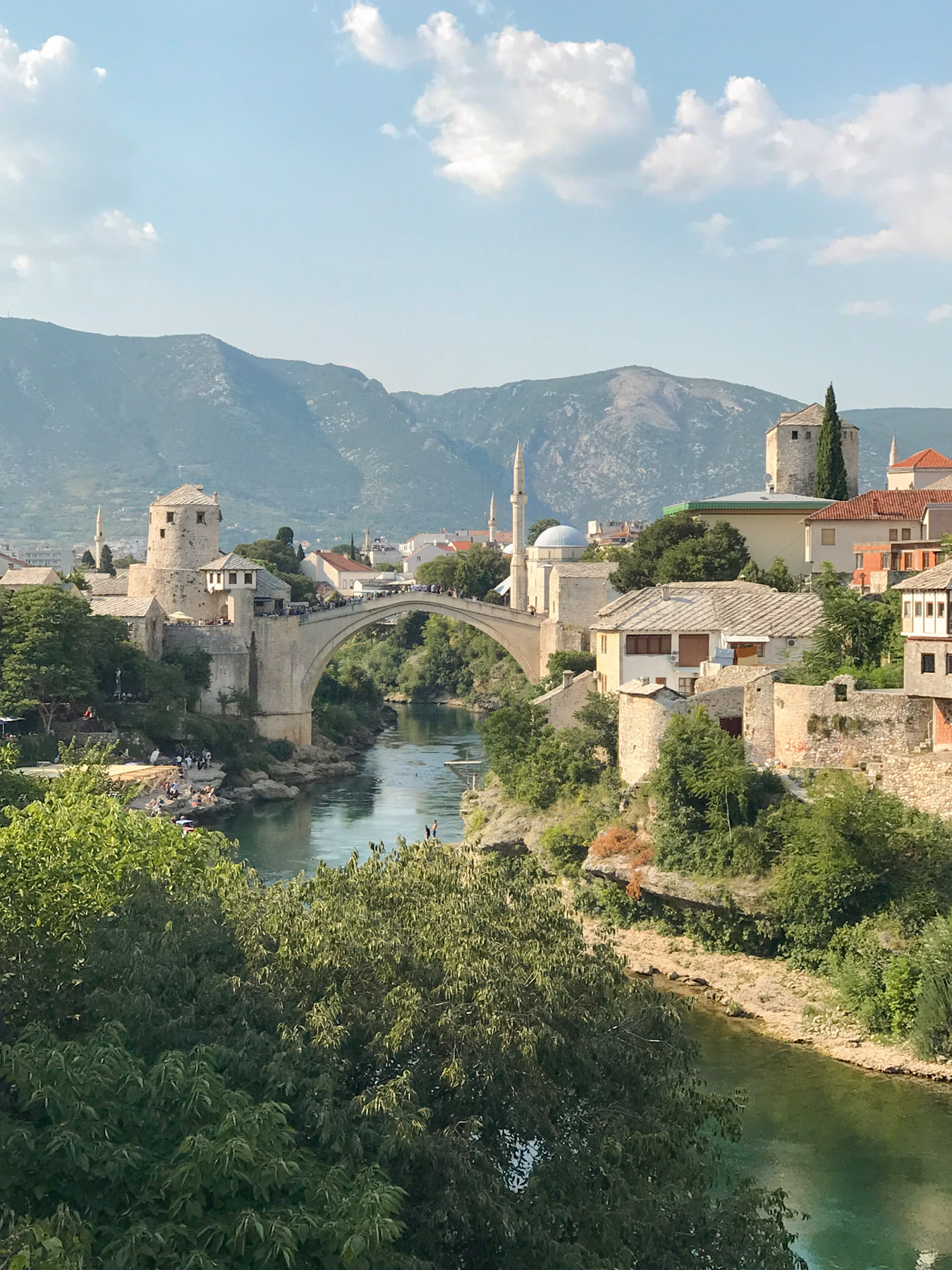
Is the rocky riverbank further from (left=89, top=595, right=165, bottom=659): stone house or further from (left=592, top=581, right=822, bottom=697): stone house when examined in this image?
(left=89, top=595, right=165, bottom=659): stone house

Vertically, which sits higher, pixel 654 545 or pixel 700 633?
pixel 654 545

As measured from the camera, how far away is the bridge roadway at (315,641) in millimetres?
49438

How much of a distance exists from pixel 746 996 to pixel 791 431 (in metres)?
29.5

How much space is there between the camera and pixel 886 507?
38.8 metres

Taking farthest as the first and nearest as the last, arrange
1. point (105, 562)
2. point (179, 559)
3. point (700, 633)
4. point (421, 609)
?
1. point (105, 562)
2. point (421, 609)
3. point (179, 559)
4. point (700, 633)

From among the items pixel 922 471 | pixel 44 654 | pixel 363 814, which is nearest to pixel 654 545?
pixel 922 471

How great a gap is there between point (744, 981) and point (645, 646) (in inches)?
450

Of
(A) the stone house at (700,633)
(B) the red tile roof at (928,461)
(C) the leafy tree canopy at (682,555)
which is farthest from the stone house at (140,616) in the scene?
(B) the red tile roof at (928,461)

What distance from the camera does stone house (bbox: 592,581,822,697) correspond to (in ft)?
99.5

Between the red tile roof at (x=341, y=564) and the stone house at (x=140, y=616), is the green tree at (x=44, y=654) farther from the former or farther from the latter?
the red tile roof at (x=341, y=564)

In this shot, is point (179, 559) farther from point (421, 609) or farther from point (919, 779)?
point (919, 779)

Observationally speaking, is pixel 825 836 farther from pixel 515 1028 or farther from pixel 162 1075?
pixel 162 1075

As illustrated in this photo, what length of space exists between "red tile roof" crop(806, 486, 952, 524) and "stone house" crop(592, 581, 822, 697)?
617 centimetres

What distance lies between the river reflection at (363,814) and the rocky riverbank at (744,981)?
7.59 meters
